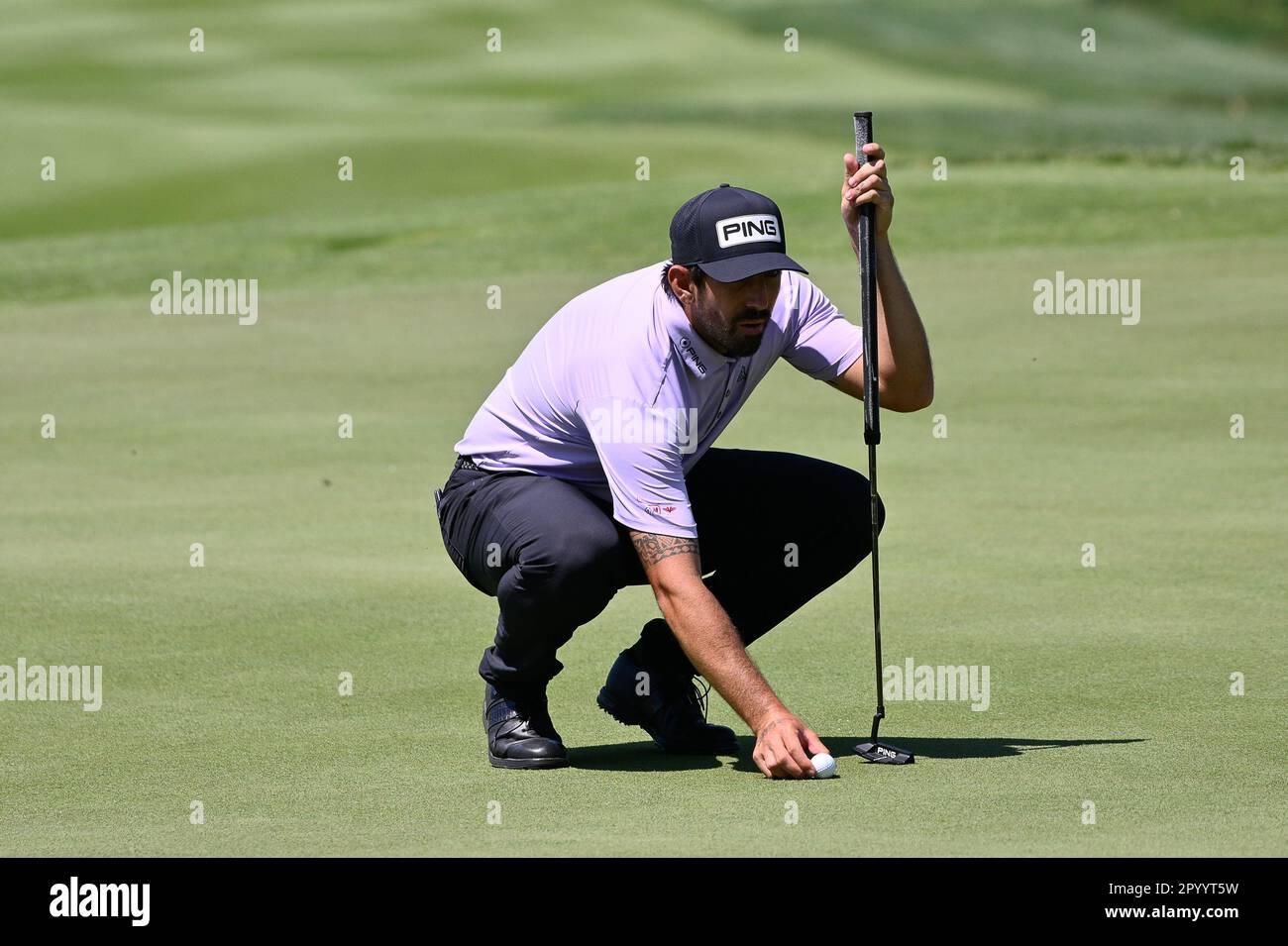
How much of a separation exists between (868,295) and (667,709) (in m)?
1.26

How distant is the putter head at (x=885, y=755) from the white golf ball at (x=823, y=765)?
A: 0.23 meters

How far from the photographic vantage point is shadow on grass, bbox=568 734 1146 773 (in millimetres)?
5551

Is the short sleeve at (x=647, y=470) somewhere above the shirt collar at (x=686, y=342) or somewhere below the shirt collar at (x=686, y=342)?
below

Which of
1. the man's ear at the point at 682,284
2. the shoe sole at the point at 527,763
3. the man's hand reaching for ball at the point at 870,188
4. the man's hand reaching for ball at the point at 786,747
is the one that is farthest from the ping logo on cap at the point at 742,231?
the shoe sole at the point at 527,763

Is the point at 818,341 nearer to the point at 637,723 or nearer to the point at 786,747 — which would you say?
the point at 637,723

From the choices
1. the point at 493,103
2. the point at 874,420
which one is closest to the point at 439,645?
the point at 874,420

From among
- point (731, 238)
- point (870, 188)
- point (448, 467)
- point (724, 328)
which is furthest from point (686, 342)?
point (448, 467)

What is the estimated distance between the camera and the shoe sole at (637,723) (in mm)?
5824

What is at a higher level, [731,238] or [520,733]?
[731,238]

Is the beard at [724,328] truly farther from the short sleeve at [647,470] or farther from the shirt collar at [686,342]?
the short sleeve at [647,470]

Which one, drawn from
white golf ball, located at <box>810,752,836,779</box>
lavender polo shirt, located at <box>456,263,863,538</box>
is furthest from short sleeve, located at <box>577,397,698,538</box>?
white golf ball, located at <box>810,752,836,779</box>

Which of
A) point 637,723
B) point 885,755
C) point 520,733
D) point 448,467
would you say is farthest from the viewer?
point 448,467

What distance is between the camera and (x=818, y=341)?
5.94 metres

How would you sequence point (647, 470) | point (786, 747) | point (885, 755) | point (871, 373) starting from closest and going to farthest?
point (786, 747), point (647, 470), point (885, 755), point (871, 373)
